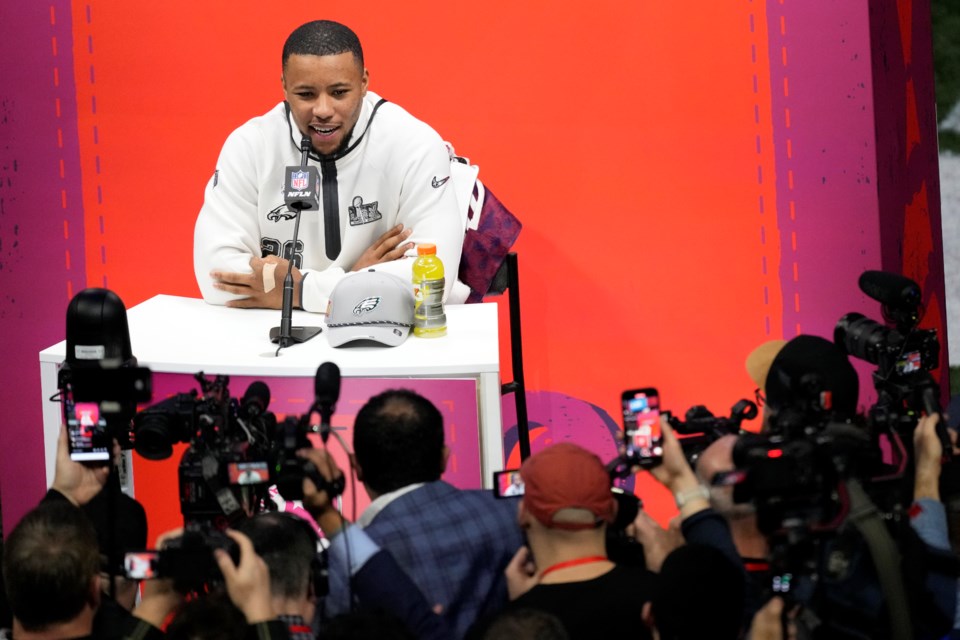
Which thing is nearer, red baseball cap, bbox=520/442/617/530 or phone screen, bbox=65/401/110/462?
red baseball cap, bbox=520/442/617/530

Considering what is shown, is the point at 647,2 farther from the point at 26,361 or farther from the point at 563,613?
the point at 563,613

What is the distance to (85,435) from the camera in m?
2.46

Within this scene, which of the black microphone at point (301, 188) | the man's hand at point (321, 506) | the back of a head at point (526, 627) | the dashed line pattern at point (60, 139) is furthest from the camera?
the dashed line pattern at point (60, 139)

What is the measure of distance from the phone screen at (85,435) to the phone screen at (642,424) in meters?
0.92

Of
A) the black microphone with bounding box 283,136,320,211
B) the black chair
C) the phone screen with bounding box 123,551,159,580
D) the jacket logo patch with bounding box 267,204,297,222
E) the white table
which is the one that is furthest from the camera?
the black chair

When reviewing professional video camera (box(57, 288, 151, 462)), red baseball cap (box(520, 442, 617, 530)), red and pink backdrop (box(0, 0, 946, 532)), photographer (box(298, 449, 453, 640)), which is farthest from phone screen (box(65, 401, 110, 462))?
red and pink backdrop (box(0, 0, 946, 532))

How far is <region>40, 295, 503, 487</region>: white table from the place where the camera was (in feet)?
9.71

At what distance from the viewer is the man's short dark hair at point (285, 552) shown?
210cm

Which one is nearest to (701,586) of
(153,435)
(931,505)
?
(931,505)

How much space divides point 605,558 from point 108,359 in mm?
1121

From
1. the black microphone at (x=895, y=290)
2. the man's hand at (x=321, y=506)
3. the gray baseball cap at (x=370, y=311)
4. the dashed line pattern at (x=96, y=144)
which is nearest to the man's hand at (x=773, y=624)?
the man's hand at (x=321, y=506)

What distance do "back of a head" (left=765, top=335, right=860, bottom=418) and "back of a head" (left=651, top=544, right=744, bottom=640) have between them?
39cm

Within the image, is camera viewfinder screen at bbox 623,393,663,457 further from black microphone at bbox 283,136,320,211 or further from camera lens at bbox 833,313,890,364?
black microphone at bbox 283,136,320,211

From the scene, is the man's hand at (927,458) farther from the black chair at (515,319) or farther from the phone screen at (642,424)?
the black chair at (515,319)
